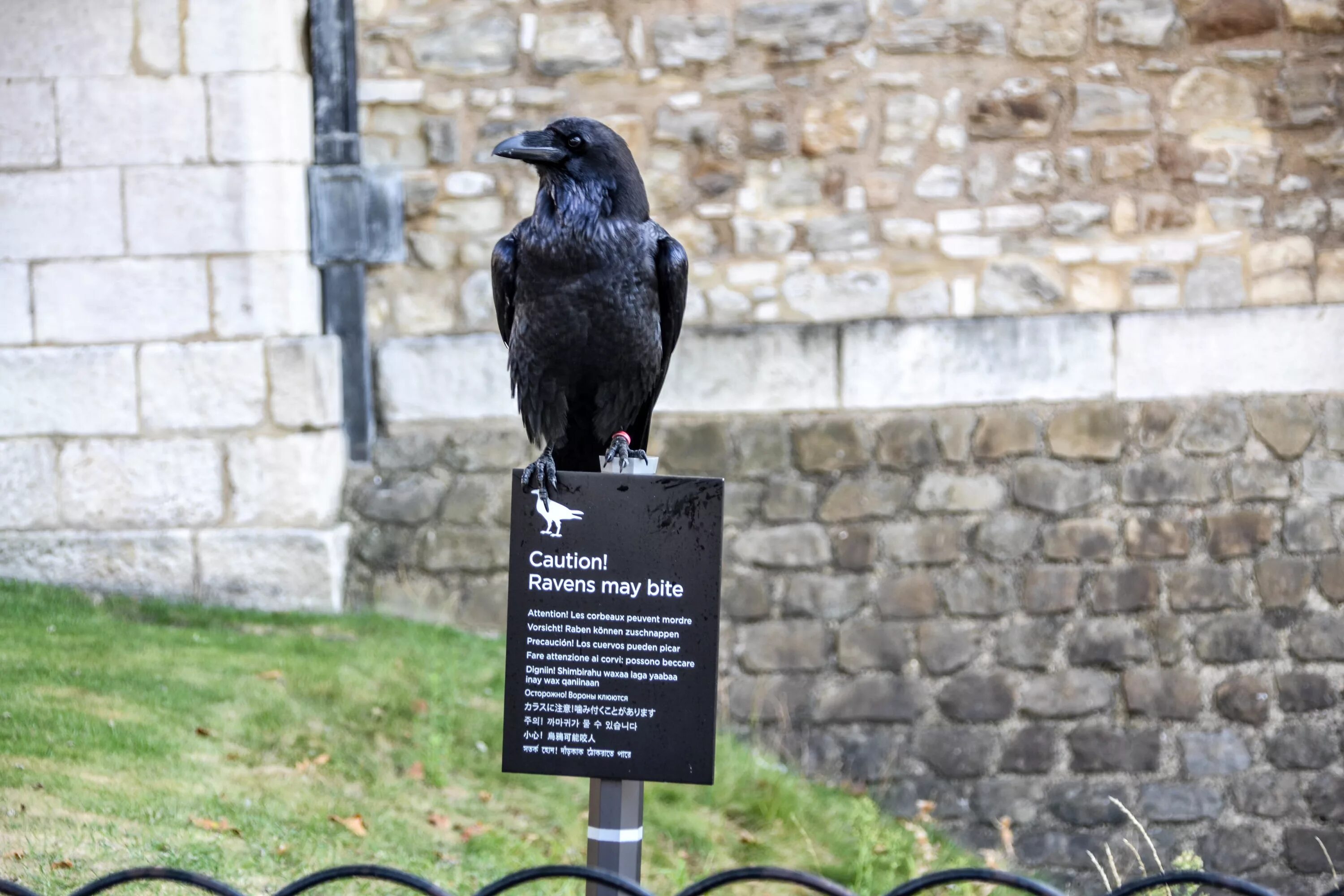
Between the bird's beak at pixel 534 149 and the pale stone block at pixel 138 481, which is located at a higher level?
the bird's beak at pixel 534 149

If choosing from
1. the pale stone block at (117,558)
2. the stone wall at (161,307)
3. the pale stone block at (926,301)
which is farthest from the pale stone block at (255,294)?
the pale stone block at (926,301)

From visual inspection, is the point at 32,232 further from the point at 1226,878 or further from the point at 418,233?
the point at 1226,878

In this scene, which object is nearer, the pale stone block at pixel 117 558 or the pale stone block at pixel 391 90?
the pale stone block at pixel 117 558

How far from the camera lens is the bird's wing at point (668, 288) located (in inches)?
107

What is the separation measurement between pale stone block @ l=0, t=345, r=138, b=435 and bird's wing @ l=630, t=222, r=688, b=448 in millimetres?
2733

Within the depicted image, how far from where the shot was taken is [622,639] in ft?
6.99

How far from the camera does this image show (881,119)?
16.1ft

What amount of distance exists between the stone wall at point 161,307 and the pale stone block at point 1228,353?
3.07 metres

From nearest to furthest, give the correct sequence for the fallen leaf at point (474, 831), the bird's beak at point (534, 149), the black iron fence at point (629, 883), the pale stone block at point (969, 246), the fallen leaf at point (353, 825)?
the black iron fence at point (629, 883) → the bird's beak at point (534, 149) → the fallen leaf at point (353, 825) → the fallen leaf at point (474, 831) → the pale stone block at point (969, 246)

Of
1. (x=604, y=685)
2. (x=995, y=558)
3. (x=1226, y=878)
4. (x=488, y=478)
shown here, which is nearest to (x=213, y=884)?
(x=604, y=685)

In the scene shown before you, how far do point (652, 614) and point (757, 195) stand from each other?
10.2 ft

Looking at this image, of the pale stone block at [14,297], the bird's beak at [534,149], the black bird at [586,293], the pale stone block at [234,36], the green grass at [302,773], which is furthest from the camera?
the pale stone block at [14,297]

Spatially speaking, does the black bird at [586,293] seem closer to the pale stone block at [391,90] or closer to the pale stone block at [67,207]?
the pale stone block at [391,90]

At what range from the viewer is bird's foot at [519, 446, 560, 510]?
219 cm
